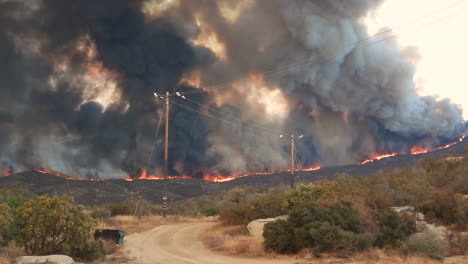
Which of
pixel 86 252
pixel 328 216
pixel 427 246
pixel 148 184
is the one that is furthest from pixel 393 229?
pixel 148 184

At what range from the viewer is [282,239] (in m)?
18.3

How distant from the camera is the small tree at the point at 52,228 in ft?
54.4

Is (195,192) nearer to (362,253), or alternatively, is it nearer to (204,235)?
(204,235)

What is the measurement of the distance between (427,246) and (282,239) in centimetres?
566

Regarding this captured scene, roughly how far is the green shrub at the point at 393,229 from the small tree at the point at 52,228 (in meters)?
11.9

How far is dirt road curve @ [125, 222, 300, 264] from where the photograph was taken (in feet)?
57.4

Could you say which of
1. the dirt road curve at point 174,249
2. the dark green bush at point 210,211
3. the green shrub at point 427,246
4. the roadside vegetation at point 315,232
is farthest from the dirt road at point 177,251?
the dark green bush at point 210,211

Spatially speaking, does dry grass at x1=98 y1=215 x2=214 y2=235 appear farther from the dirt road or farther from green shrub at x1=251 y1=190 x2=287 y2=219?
green shrub at x1=251 y1=190 x2=287 y2=219

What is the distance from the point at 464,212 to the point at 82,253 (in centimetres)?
1804

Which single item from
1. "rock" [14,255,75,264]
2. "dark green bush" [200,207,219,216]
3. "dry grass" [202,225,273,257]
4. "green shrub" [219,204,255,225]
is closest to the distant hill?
"dark green bush" [200,207,219,216]

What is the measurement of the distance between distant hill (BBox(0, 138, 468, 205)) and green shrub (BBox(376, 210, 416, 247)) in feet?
211

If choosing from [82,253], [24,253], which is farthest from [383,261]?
[24,253]

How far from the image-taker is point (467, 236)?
17.6 meters

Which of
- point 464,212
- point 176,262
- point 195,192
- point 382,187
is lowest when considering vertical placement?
point 176,262
